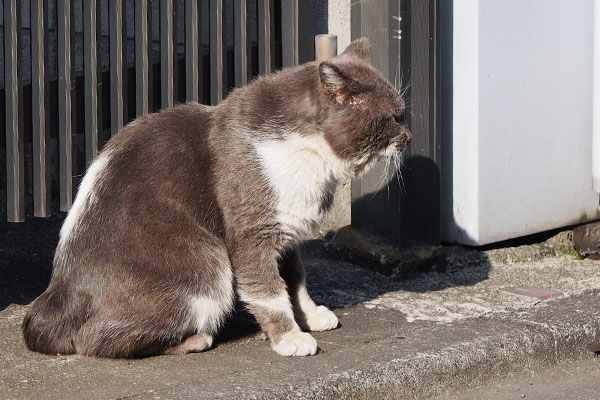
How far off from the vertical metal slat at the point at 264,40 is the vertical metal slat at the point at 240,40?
105 millimetres

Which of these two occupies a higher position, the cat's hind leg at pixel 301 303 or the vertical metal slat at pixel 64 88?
the vertical metal slat at pixel 64 88

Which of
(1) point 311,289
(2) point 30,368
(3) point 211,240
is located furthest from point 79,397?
(1) point 311,289

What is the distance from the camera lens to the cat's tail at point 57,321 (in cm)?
379

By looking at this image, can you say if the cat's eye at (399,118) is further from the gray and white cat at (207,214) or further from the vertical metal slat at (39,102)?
the vertical metal slat at (39,102)

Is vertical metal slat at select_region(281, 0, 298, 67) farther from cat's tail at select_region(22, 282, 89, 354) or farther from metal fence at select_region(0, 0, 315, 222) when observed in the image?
cat's tail at select_region(22, 282, 89, 354)

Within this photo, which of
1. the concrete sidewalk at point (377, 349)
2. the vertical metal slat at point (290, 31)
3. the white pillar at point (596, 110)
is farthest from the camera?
the white pillar at point (596, 110)

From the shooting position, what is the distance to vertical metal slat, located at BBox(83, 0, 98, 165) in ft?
14.6

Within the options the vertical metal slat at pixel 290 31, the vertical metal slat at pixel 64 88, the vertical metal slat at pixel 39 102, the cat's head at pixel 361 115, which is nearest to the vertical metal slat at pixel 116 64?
the vertical metal slat at pixel 64 88

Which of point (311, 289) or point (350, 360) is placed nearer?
point (350, 360)

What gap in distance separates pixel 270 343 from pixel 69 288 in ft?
2.87

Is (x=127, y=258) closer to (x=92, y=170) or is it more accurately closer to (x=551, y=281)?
(x=92, y=170)

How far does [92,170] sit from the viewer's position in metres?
3.99

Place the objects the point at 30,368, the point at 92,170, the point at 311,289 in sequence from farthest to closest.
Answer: the point at 311,289
the point at 92,170
the point at 30,368

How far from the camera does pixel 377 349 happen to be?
152 inches
